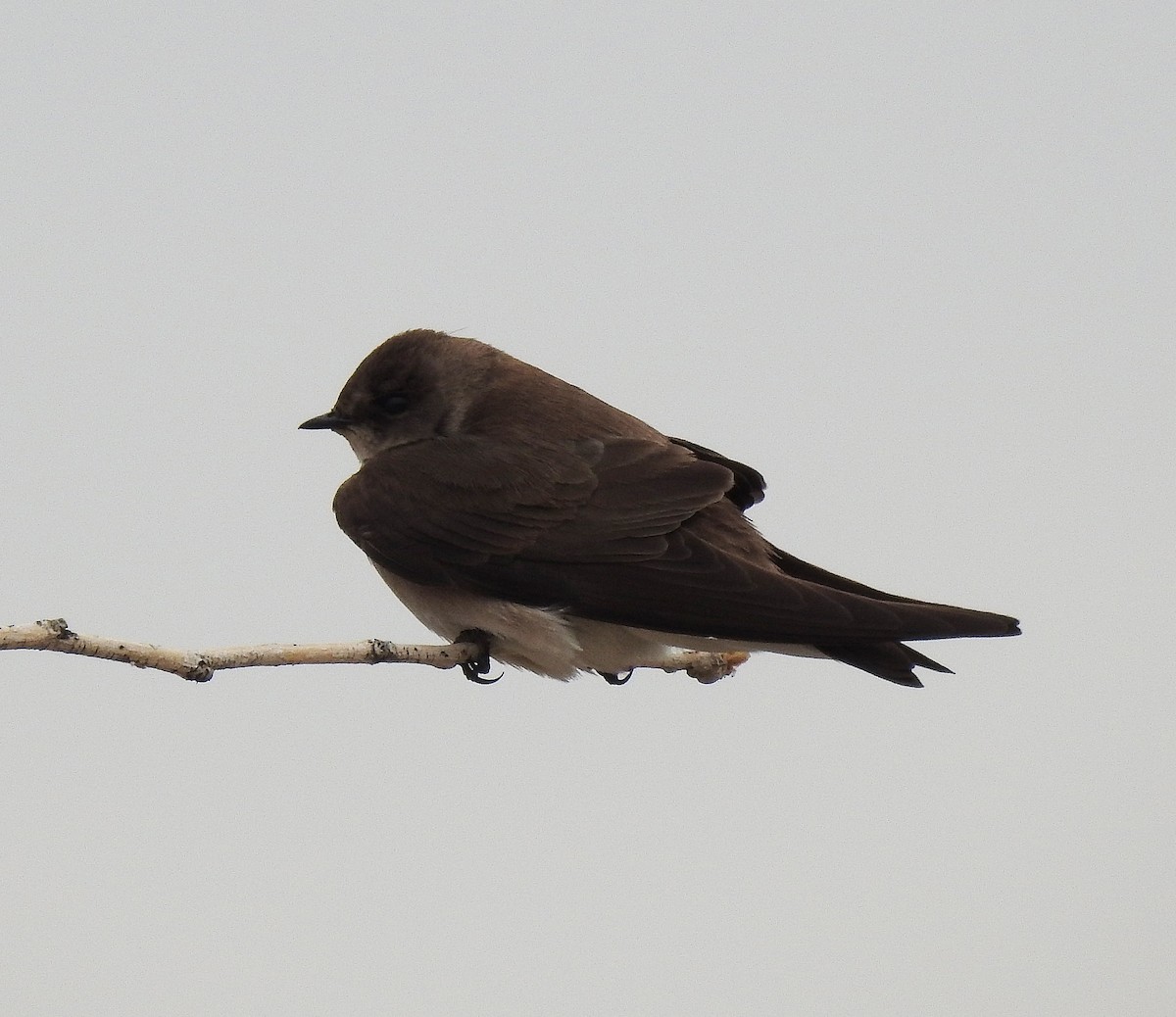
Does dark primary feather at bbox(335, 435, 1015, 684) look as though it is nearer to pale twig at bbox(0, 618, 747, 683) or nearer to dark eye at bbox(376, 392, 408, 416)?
dark eye at bbox(376, 392, 408, 416)

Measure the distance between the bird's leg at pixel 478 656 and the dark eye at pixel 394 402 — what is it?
1.93ft

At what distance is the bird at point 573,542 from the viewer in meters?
2.65

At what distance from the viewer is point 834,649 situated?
8.48 feet

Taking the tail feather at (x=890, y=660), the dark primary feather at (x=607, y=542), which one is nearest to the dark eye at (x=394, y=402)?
the dark primary feather at (x=607, y=542)

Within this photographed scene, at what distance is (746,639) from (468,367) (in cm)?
100

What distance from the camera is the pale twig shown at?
1909mm

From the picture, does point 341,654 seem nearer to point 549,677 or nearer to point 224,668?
point 224,668

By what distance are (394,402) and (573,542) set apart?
664 mm

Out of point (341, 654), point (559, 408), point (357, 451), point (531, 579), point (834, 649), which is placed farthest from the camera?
point (357, 451)

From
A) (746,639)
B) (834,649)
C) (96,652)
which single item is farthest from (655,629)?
(96,652)

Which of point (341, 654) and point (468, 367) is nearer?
point (341, 654)

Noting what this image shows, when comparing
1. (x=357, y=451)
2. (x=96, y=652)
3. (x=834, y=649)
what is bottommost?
(x=96, y=652)

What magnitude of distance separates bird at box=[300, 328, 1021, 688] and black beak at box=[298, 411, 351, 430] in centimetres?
12

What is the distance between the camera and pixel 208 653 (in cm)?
209
